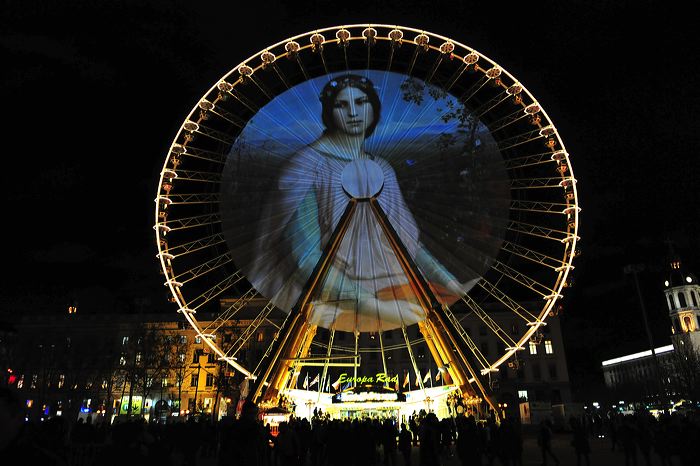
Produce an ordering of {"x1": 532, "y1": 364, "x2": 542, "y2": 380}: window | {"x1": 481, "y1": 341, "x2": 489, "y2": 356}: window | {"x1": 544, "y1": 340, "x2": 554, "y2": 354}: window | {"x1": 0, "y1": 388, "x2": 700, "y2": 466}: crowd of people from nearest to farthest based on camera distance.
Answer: {"x1": 0, "y1": 388, "x2": 700, "y2": 466}: crowd of people, {"x1": 532, "y1": 364, "x2": 542, "y2": 380}: window, {"x1": 544, "y1": 340, "x2": 554, "y2": 354}: window, {"x1": 481, "y1": 341, "x2": 489, "y2": 356}: window

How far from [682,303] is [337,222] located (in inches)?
4909

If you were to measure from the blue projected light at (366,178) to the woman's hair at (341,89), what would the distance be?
6 centimetres

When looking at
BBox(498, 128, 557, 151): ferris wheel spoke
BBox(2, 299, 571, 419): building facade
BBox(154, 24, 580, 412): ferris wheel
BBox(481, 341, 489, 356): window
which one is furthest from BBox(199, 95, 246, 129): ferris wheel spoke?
BBox(481, 341, 489, 356): window

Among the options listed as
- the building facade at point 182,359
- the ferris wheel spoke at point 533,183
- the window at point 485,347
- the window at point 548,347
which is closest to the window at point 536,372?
the building facade at point 182,359

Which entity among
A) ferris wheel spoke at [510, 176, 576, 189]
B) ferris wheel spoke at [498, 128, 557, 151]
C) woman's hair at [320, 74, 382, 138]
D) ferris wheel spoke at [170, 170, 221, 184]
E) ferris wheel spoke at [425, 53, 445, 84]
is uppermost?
ferris wheel spoke at [425, 53, 445, 84]

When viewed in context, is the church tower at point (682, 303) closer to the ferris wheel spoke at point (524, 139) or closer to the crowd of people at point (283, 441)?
the ferris wheel spoke at point (524, 139)

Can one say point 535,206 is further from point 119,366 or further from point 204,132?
point 119,366

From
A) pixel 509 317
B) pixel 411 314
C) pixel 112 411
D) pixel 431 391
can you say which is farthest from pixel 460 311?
pixel 112 411

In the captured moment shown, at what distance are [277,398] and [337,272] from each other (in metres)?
8.34

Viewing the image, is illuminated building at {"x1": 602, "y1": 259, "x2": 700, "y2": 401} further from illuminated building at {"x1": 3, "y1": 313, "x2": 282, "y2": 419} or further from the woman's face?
the woman's face

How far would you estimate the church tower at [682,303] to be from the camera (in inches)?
4550

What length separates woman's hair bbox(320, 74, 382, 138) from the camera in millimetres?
27078

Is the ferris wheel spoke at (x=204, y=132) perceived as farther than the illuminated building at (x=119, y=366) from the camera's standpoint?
No

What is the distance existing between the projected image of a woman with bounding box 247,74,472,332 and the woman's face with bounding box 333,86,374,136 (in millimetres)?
54
